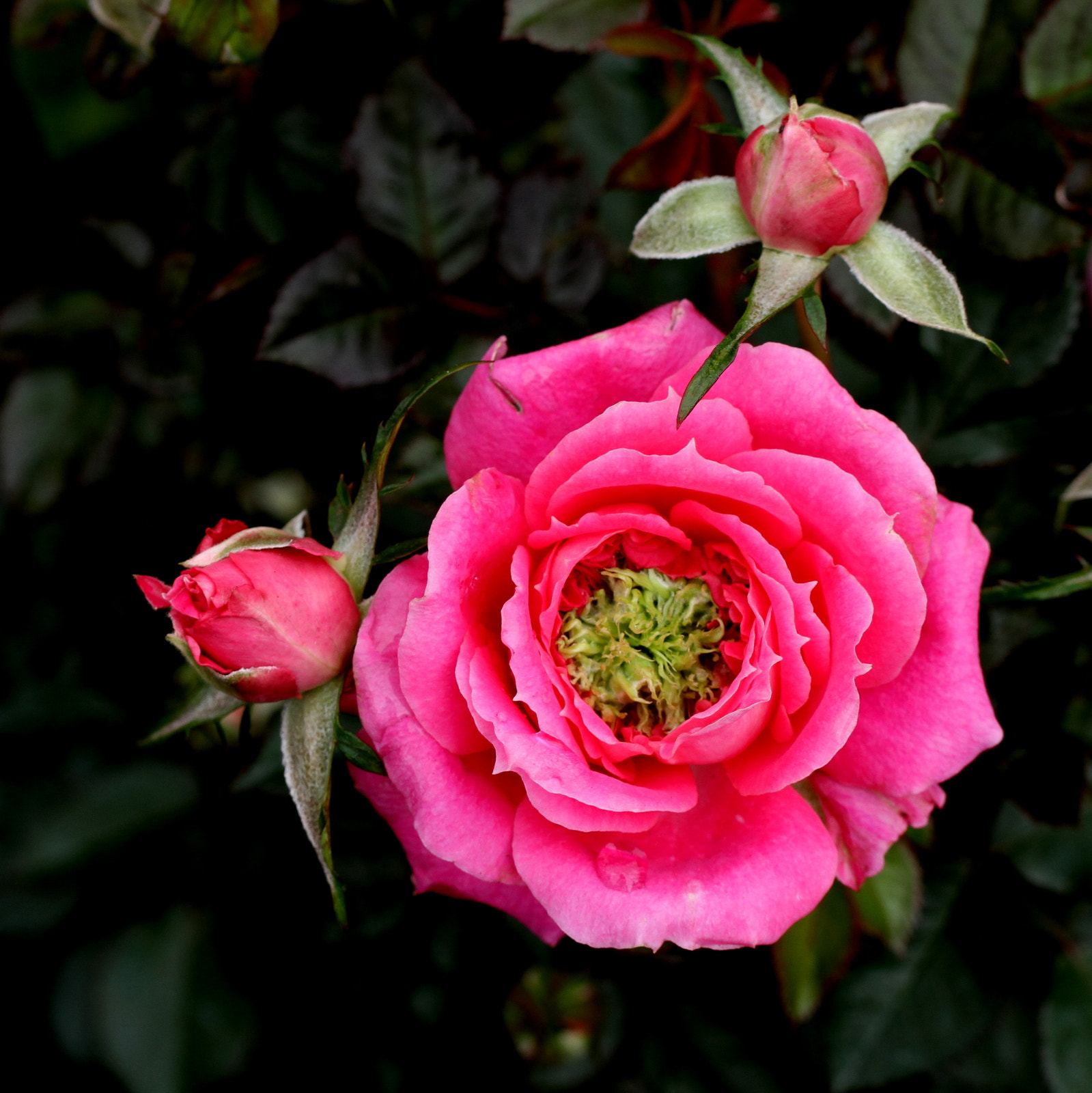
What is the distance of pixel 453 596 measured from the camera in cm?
54

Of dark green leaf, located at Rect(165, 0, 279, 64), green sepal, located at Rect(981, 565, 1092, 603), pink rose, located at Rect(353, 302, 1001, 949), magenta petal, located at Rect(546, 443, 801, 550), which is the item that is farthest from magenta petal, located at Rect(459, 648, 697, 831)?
dark green leaf, located at Rect(165, 0, 279, 64)

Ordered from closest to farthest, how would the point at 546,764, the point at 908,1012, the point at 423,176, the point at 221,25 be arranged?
1. the point at 546,764
2. the point at 221,25
3. the point at 423,176
4. the point at 908,1012

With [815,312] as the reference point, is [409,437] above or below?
below

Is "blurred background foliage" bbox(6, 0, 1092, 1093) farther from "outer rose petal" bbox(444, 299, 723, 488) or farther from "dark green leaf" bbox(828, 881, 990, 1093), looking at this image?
"outer rose petal" bbox(444, 299, 723, 488)

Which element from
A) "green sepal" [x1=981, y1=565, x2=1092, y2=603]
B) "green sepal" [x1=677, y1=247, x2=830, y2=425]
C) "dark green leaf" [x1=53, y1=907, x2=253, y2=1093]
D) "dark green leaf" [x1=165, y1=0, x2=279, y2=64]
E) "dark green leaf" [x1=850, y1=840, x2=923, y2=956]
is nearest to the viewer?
"green sepal" [x1=677, y1=247, x2=830, y2=425]

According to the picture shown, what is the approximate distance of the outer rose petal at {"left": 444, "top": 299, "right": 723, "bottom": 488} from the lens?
1.91 feet

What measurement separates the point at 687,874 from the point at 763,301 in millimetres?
351

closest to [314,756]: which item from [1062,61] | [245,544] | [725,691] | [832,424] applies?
[245,544]

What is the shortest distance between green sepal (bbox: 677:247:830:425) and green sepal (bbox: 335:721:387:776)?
28cm

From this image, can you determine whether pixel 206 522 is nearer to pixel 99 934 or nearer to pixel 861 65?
pixel 99 934

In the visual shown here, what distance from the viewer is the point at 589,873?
553 mm

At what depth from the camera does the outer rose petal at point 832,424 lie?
0.55 metres

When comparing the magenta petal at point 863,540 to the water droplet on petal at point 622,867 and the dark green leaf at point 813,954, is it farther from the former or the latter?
the dark green leaf at point 813,954

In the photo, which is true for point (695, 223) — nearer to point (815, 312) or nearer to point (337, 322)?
point (815, 312)
